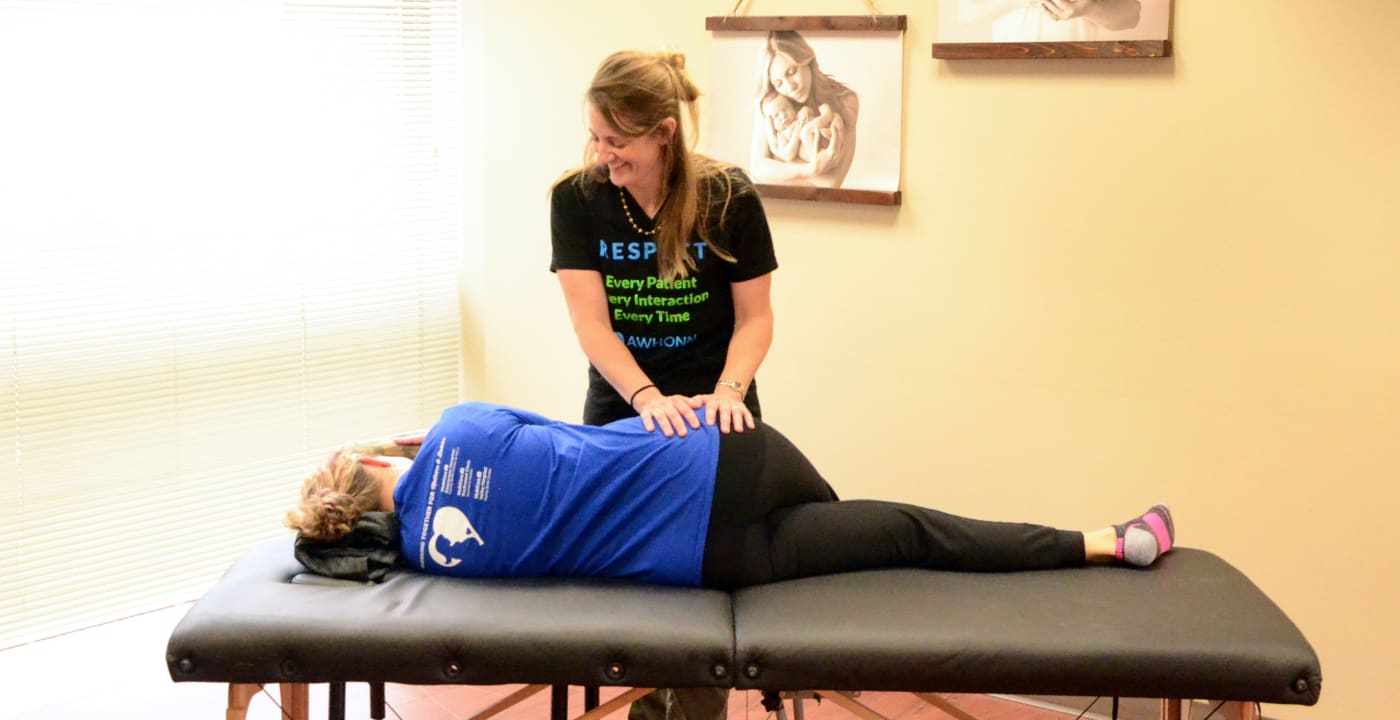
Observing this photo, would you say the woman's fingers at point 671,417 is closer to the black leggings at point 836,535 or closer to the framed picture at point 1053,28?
the black leggings at point 836,535

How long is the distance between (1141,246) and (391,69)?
77.4 inches

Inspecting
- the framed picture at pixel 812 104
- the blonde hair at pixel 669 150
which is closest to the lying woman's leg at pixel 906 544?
the blonde hair at pixel 669 150

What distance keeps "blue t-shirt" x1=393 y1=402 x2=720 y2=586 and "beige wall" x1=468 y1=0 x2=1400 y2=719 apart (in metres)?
1.04

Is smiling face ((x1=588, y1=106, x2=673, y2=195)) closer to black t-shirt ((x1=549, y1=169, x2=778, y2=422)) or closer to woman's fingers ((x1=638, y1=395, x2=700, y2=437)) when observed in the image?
black t-shirt ((x1=549, y1=169, x2=778, y2=422))

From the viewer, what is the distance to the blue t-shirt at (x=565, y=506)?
2.01m

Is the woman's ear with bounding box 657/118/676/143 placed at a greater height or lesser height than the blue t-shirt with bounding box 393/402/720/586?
greater

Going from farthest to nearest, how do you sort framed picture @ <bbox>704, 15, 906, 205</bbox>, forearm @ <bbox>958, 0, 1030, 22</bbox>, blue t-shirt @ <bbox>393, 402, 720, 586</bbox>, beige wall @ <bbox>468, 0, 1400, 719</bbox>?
1. framed picture @ <bbox>704, 15, 906, 205</bbox>
2. forearm @ <bbox>958, 0, 1030, 22</bbox>
3. beige wall @ <bbox>468, 0, 1400, 719</bbox>
4. blue t-shirt @ <bbox>393, 402, 720, 586</bbox>

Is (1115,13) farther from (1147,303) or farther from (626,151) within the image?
(626,151)

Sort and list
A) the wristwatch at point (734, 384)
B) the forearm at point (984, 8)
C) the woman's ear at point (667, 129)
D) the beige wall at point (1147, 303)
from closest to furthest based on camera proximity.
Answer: the woman's ear at point (667, 129) < the wristwatch at point (734, 384) < the beige wall at point (1147, 303) < the forearm at point (984, 8)

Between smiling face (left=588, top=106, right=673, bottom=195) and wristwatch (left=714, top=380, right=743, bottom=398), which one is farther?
wristwatch (left=714, top=380, right=743, bottom=398)

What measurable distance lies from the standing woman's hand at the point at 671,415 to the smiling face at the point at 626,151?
0.37 metres

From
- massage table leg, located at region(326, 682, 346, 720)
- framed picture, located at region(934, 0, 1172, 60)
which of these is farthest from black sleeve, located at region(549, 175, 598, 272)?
framed picture, located at region(934, 0, 1172, 60)

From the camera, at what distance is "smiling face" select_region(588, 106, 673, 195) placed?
83.2 inches

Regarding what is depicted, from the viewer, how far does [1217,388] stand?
8.61 ft
